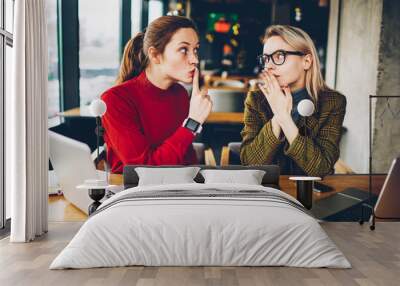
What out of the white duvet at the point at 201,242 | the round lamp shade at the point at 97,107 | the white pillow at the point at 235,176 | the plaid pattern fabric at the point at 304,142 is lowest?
the white duvet at the point at 201,242

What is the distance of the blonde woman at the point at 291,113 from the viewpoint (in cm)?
613

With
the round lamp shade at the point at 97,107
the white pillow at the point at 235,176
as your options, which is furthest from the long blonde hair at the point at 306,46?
the round lamp shade at the point at 97,107

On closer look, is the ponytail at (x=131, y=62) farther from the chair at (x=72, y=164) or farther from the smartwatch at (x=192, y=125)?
the chair at (x=72, y=164)

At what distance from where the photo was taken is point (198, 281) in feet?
12.1

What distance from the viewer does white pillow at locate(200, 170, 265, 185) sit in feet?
18.8

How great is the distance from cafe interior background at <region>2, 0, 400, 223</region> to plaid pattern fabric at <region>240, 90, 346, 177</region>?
10 cm

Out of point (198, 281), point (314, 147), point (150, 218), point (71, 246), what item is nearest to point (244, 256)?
point (198, 281)

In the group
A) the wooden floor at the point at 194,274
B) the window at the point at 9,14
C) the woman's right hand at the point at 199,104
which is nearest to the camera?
the wooden floor at the point at 194,274

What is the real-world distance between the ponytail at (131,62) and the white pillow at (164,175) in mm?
1076

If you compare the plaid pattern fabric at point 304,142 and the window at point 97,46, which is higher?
the window at point 97,46

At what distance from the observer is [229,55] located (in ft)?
20.4

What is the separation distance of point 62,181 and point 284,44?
2.96 metres

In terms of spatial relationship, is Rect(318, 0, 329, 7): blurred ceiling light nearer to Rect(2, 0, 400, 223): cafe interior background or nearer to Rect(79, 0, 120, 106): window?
Rect(2, 0, 400, 223): cafe interior background

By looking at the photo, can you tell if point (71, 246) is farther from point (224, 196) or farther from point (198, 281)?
point (224, 196)
